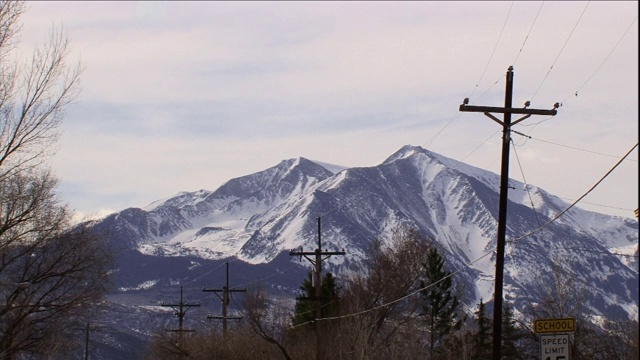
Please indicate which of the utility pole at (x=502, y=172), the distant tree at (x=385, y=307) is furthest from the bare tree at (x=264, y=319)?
→ the utility pole at (x=502, y=172)

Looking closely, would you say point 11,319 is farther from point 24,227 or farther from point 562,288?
point 562,288

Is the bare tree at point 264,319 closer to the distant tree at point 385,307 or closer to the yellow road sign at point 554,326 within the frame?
the distant tree at point 385,307

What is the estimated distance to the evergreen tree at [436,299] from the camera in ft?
270

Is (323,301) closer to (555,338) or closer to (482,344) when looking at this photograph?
(482,344)

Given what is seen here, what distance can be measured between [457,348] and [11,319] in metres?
Answer: 27.1

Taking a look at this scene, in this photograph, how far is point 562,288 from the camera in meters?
53.9

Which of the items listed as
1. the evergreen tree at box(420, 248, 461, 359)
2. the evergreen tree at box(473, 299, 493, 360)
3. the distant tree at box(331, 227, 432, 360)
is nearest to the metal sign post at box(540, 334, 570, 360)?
the distant tree at box(331, 227, 432, 360)

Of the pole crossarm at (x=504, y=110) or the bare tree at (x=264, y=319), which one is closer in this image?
the pole crossarm at (x=504, y=110)

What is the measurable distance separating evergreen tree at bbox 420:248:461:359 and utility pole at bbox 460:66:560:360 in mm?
49029

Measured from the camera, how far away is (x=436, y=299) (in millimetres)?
87125

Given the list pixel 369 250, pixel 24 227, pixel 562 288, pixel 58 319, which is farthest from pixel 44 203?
pixel 369 250

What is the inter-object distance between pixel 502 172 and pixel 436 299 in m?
56.5

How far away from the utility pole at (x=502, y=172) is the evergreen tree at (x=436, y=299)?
1930 inches

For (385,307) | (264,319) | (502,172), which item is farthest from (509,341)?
(502,172)
